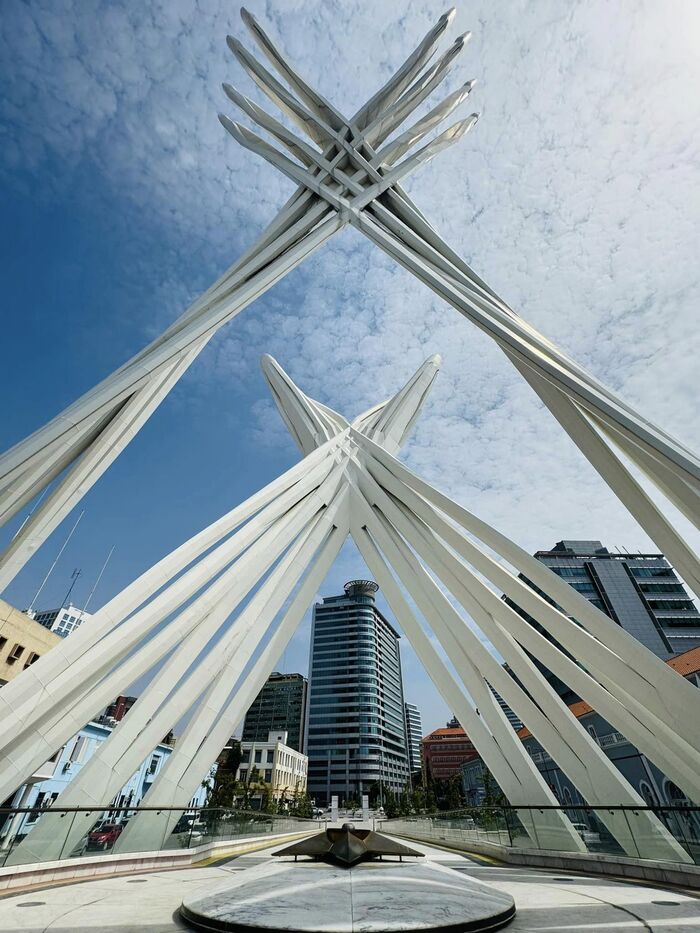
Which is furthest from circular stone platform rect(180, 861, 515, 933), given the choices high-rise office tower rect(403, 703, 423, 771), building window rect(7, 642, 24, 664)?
high-rise office tower rect(403, 703, 423, 771)

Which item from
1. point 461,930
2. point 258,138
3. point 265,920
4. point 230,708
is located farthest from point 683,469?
point 258,138

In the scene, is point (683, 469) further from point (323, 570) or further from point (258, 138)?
point (258, 138)

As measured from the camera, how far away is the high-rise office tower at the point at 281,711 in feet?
364

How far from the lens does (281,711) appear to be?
370 feet

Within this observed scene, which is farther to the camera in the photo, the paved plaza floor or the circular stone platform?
the paved plaza floor

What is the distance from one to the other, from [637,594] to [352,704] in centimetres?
6106

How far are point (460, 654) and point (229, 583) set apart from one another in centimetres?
937

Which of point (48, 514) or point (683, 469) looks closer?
point (683, 469)

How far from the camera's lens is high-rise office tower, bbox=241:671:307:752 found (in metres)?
111

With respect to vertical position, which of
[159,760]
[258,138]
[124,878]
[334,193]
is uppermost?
[258,138]

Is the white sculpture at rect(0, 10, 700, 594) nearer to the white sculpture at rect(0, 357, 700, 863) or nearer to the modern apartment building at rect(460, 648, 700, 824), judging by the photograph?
the white sculpture at rect(0, 357, 700, 863)

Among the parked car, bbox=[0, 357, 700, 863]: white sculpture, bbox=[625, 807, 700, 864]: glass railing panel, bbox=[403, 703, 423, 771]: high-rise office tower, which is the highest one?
bbox=[403, 703, 423, 771]: high-rise office tower

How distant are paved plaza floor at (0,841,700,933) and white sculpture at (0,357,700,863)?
1.60 metres

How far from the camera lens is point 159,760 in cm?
3750
